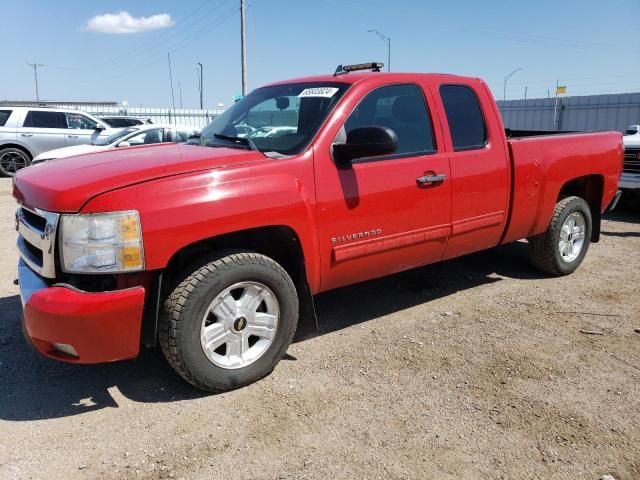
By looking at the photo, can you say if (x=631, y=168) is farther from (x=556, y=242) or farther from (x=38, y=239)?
(x=38, y=239)

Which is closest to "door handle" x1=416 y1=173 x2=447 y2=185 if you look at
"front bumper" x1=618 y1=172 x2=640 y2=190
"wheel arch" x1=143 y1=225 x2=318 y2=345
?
"wheel arch" x1=143 y1=225 x2=318 y2=345

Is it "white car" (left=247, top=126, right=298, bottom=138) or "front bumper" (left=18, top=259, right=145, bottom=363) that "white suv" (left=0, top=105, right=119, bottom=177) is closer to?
"white car" (left=247, top=126, right=298, bottom=138)

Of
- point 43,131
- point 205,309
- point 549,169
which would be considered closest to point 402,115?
point 549,169

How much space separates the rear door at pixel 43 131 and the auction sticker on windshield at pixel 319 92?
12.5 metres

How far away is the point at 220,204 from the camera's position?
310 cm

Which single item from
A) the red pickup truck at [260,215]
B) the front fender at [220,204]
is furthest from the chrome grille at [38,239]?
the front fender at [220,204]

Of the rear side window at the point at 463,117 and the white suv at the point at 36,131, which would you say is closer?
the rear side window at the point at 463,117

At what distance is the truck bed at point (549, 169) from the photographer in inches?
188

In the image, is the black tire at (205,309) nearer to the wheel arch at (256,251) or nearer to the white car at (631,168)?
the wheel arch at (256,251)

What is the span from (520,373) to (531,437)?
2.44ft

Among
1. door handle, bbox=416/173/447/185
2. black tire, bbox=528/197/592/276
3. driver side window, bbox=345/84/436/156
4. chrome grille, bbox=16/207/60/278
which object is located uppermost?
driver side window, bbox=345/84/436/156

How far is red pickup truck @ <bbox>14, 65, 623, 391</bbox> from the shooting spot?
290cm

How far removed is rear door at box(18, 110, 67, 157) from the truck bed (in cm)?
1294

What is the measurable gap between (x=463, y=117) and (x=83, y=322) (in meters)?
3.17
